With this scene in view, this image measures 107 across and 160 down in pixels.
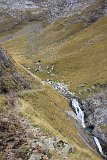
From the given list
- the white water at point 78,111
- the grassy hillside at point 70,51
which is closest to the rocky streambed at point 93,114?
the white water at point 78,111

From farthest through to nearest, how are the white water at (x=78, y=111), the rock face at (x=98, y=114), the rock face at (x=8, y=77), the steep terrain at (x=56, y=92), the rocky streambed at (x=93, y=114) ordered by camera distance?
1. the white water at (x=78, y=111)
2. the rock face at (x=98, y=114)
3. the rocky streambed at (x=93, y=114)
4. the rock face at (x=8, y=77)
5. the steep terrain at (x=56, y=92)

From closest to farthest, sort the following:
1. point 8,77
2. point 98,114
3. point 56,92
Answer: point 8,77
point 98,114
point 56,92

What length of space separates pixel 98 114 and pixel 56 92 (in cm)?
858

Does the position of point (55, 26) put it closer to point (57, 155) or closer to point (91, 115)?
point (91, 115)

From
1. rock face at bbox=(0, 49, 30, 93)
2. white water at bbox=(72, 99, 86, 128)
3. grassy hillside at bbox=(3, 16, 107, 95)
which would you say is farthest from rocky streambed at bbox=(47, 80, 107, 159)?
rock face at bbox=(0, 49, 30, 93)

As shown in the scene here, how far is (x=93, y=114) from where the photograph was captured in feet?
259

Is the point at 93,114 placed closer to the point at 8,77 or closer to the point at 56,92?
the point at 56,92

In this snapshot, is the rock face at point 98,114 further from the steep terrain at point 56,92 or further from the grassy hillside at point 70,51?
the grassy hillside at point 70,51

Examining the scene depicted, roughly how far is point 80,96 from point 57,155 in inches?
1651

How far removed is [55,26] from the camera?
17025cm

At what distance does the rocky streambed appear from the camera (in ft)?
234

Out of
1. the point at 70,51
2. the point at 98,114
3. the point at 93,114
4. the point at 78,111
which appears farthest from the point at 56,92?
the point at 70,51

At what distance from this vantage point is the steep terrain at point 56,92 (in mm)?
46841

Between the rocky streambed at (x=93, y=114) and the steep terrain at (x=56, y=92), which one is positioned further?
the rocky streambed at (x=93, y=114)
